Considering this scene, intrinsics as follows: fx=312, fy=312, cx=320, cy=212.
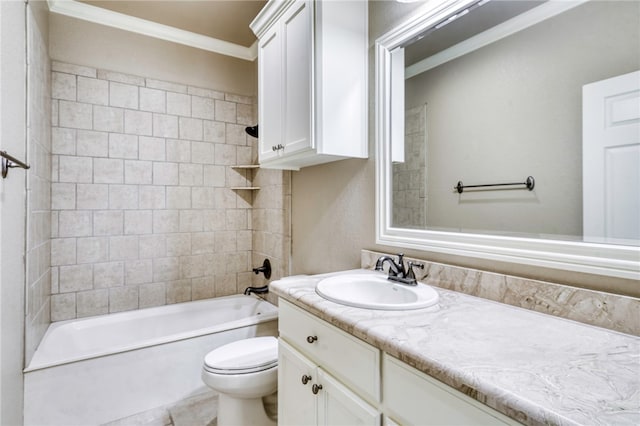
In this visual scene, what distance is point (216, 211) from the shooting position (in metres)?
2.95

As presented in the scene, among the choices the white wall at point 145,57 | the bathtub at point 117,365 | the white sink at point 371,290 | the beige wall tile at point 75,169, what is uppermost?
the white wall at point 145,57

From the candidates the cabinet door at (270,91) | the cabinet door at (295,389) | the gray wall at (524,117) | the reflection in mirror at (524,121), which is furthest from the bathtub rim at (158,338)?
the gray wall at (524,117)

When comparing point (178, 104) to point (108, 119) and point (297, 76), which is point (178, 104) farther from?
point (297, 76)

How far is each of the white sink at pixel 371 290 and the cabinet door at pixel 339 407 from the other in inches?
10.3

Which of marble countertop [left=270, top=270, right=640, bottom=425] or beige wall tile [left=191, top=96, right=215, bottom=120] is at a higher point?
beige wall tile [left=191, top=96, right=215, bottom=120]

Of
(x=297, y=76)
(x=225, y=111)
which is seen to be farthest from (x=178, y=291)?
(x=297, y=76)

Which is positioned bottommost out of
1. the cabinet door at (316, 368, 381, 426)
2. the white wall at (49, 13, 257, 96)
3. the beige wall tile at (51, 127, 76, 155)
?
the cabinet door at (316, 368, 381, 426)

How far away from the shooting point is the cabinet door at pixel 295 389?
112 cm

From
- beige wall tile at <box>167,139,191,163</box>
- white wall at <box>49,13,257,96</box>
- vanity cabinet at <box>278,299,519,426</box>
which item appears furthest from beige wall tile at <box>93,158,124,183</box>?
vanity cabinet at <box>278,299,519,426</box>

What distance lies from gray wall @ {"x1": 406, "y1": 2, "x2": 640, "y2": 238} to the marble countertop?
13.9 inches

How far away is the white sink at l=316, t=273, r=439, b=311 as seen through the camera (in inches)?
45.2

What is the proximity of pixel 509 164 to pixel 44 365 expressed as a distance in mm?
2500

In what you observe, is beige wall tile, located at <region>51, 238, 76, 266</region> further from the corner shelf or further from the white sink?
the white sink

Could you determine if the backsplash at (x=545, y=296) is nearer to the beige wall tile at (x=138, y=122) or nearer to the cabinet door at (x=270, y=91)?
the cabinet door at (x=270, y=91)
